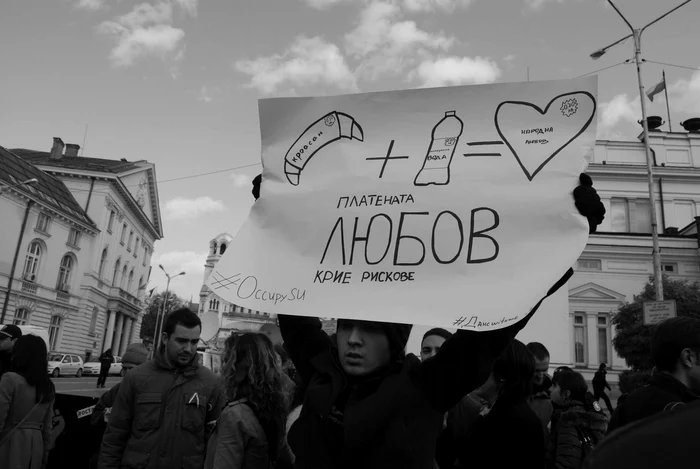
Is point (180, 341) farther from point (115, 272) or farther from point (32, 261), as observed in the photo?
point (115, 272)

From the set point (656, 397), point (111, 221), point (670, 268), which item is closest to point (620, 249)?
point (670, 268)

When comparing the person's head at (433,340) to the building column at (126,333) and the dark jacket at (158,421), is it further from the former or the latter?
the building column at (126,333)

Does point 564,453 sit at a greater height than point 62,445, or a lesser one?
greater

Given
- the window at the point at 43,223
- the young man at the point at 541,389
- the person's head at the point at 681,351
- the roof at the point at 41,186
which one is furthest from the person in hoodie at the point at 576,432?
the window at the point at 43,223

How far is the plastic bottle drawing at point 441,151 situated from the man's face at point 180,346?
2.39 meters

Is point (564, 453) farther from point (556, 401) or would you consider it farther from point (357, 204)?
point (357, 204)

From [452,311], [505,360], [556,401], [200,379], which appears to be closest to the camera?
[452,311]

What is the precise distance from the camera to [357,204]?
2.28m

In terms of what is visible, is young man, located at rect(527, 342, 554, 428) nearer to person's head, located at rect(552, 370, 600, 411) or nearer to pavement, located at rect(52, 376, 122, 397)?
person's head, located at rect(552, 370, 600, 411)

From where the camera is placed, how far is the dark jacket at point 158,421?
348cm

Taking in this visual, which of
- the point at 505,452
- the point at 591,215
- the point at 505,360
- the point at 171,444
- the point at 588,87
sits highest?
the point at 588,87

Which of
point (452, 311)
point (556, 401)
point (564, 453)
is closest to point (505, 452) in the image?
point (564, 453)

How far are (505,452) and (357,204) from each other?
1.51 metres

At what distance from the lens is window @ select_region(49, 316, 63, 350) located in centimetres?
4184
